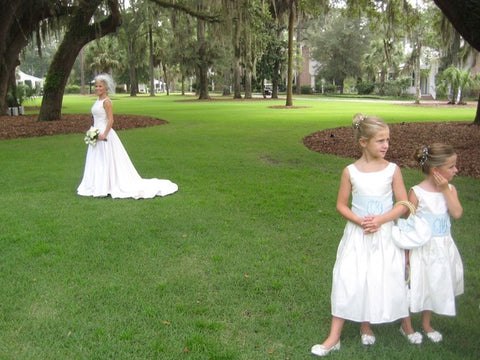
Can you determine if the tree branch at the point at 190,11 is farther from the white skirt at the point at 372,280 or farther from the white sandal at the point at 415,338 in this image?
the white sandal at the point at 415,338

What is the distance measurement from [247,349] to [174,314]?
0.70 m

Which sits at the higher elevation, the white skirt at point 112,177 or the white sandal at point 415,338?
the white skirt at point 112,177

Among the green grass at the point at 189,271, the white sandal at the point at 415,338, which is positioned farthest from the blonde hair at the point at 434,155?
the green grass at the point at 189,271

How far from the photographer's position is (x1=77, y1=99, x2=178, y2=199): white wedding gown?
7074 mm

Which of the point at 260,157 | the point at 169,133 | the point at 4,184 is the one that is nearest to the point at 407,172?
the point at 260,157

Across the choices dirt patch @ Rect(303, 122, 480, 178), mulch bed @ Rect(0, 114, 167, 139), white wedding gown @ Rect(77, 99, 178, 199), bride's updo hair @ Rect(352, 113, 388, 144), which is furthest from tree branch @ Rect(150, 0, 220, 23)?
bride's updo hair @ Rect(352, 113, 388, 144)

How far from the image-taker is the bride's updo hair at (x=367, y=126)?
2924 mm

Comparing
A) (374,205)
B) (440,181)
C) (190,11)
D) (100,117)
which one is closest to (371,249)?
(374,205)

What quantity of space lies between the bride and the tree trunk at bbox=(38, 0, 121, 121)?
35.2 ft

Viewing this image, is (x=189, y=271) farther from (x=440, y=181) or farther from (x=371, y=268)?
(x=440, y=181)

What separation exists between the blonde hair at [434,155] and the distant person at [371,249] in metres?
0.18

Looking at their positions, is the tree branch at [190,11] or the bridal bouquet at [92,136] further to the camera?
the tree branch at [190,11]

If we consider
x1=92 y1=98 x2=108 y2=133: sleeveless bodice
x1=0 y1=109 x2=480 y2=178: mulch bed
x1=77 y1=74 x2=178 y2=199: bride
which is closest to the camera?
x1=77 y1=74 x2=178 y2=199: bride

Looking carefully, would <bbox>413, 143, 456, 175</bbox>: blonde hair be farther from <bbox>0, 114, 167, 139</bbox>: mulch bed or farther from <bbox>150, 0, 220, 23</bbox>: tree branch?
<bbox>150, 0, 220, 23</bbox>: tree branch
